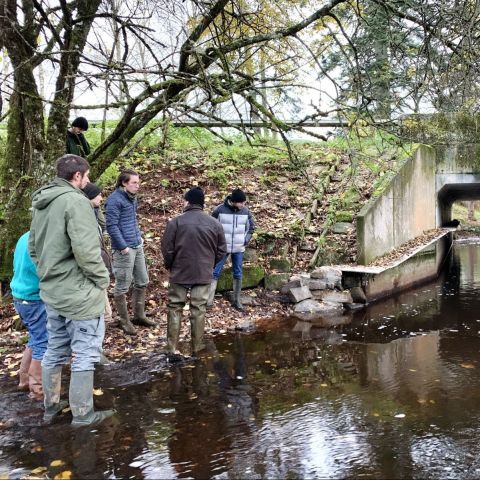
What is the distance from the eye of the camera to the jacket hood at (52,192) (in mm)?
4297

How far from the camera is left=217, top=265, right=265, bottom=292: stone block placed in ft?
30.7

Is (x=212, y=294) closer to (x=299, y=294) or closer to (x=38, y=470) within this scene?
(x=299, y=294)

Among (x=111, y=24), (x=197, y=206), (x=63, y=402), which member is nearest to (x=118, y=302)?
(x=197, y=206)

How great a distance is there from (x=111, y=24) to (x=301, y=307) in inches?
229

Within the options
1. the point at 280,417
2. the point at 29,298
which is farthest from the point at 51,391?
the point at 280,417

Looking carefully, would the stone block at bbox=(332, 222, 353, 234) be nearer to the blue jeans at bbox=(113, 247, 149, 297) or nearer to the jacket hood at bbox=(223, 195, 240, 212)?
the jacket hood at bbox=(223, 195, 240, 212)

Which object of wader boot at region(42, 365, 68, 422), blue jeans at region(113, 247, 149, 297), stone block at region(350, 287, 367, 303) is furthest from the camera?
stone block at region(350, 287, 367, 303)

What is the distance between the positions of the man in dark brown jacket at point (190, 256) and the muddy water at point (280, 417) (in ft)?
2.04

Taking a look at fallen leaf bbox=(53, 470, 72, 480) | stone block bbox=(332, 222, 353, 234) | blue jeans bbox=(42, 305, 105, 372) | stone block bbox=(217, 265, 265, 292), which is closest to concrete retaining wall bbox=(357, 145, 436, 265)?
stone block bbox=(332, 222, 353, 234)

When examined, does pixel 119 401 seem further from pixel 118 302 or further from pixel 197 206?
pixel 197 206

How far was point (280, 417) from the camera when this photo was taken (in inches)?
189

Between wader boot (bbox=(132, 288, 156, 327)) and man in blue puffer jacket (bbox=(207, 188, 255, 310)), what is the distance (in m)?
1.34

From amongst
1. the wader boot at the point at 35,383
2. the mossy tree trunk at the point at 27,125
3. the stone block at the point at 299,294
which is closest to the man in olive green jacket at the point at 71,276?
the wader boot at the point at 35,383

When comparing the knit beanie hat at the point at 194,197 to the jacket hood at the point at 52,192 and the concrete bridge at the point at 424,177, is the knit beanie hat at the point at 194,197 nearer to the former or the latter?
the jacket hood at the point at 52,192
